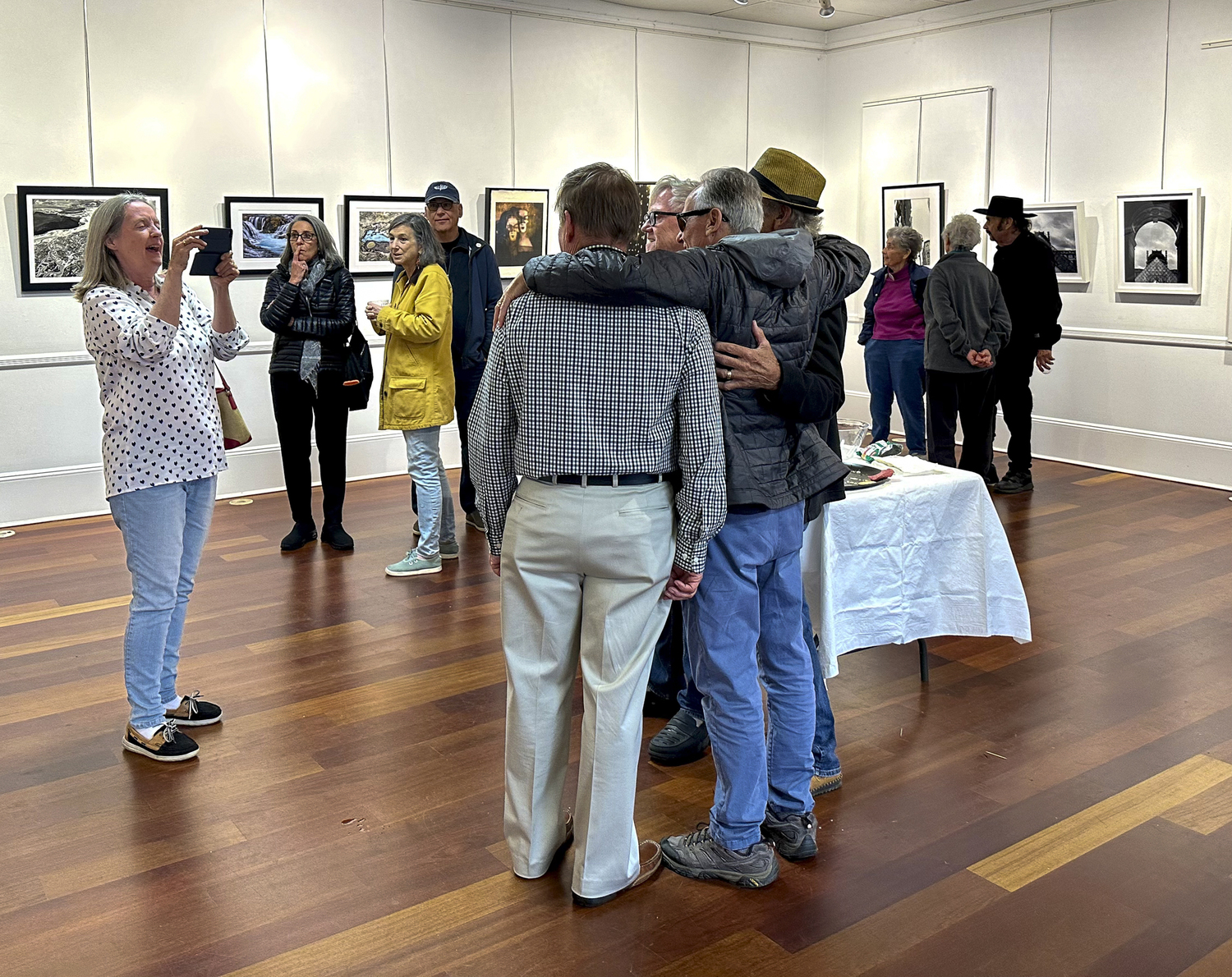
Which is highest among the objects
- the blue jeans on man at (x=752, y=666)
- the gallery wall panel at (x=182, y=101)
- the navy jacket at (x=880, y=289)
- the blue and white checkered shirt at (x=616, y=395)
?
the gallery wall panel at (x=182, y=101)

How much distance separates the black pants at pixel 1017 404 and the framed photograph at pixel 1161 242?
110 cm

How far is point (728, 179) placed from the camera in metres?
3.03

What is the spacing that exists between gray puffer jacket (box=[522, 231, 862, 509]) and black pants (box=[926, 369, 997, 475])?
496 centimetres

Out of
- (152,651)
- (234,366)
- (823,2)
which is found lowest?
(152,651)

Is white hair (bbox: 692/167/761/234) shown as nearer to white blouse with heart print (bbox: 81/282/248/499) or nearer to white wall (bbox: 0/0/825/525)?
white blouse with heart print (bbox: 81/282/248/499)

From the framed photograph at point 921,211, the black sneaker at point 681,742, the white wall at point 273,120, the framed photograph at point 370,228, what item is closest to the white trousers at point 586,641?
the black sneaker at point 681,742

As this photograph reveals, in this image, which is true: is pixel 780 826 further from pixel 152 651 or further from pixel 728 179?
pixel 152 651

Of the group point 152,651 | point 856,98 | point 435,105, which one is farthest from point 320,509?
point 856,98

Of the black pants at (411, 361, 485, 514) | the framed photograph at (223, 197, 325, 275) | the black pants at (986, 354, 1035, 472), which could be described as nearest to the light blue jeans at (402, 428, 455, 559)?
the black pants at (411, 361, 485, 514)

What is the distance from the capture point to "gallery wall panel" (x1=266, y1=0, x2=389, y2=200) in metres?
Result: 8.23

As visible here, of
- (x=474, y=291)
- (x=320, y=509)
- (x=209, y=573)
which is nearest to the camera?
(x=209, y=573)

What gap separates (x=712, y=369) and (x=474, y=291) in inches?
162

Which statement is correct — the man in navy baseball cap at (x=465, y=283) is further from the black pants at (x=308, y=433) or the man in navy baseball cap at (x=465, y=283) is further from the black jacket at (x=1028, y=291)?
the black jacket at (x=1028, y=291)

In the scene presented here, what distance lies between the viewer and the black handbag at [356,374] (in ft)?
21.8
